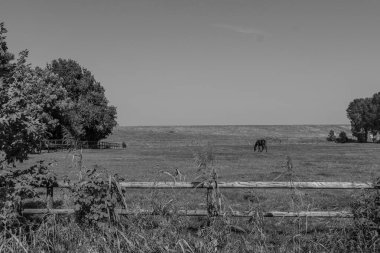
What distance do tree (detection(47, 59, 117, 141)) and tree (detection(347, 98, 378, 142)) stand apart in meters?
80.4

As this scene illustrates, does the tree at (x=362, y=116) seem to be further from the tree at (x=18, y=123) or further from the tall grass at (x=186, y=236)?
the tree at (x=18, y=123)

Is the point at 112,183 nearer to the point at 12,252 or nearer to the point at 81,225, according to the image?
the point at 81,225

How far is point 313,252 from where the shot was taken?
6262 mm

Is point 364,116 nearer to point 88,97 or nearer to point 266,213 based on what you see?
point 88,97

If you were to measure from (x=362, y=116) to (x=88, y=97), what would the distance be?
87554mm

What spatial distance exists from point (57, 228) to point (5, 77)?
341 cm

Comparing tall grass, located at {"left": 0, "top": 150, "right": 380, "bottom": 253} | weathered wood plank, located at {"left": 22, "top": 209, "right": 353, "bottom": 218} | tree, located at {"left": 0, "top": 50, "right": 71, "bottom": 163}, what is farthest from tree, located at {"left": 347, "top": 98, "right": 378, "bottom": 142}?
tree, located at {"left": 0, "top": 50, "right": 71, "bottom": 163}

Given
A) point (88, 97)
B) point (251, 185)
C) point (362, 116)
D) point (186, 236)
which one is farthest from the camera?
point (362, 116)

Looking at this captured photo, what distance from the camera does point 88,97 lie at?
72125mm

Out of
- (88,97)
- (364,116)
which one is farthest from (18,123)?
(364,116)

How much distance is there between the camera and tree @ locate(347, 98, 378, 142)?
119 m

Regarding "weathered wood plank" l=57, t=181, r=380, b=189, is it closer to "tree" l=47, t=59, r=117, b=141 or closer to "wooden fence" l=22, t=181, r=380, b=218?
"wooden fence" l=22, t=181, r=380, b=218

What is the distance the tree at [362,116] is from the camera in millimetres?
118625

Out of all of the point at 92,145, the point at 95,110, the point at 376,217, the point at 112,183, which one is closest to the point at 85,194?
the point at 112,183
